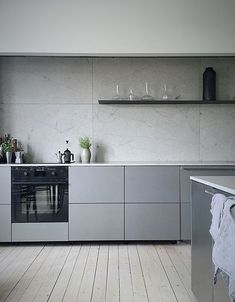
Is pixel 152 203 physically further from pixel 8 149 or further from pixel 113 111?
pixel 8 149

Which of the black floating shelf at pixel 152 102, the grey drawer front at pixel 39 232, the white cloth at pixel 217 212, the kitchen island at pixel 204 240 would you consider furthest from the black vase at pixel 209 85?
the white cloth at pixel 217 212

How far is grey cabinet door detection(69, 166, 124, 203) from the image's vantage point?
12.2 feet

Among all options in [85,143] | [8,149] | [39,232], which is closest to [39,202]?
[39,232]

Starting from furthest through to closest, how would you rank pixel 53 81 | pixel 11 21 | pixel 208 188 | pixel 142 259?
1. pixel 53 81
2. pixel 11 21
3. pixel 142 259
4. pixel 208 188

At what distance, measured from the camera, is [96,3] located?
11.9 feet

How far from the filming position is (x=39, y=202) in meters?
3.75

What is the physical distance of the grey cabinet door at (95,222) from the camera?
3.71 m

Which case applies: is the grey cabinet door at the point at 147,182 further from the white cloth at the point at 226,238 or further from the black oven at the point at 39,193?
the white cloth at the point at 226,238

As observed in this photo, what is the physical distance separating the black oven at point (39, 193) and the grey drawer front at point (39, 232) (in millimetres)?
58

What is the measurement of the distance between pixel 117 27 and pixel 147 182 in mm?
1853

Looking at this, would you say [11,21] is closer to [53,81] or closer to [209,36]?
[53,81]

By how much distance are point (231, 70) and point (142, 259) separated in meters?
2.84

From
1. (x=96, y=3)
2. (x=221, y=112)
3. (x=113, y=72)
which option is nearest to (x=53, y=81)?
(x=113, y=72)

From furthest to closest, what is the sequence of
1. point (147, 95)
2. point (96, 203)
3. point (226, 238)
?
1. point (147, 95)
2. point (96, 203)
3. point (226, 238)
